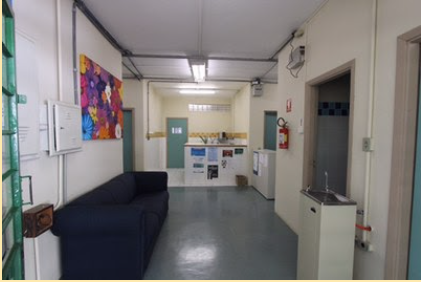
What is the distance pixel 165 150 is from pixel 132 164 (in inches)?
88.9

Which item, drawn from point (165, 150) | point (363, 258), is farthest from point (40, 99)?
point (165, 150)

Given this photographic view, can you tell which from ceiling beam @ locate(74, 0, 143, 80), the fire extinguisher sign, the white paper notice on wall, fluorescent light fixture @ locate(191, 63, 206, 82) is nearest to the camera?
the white paper notice on wall

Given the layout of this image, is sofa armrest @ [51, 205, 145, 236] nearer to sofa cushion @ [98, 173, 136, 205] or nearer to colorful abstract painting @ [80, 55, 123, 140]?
sofa cushion @ [98, 173, 136, 205]

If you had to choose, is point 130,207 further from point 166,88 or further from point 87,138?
point 166,88

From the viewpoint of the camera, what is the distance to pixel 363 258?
71.0 inches

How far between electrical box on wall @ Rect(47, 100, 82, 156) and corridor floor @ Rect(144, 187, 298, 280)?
146 centimetres

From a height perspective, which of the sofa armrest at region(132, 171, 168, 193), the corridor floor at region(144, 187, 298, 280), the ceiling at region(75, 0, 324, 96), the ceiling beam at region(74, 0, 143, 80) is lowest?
the corridor floor at region(144, 187, 298, 280)

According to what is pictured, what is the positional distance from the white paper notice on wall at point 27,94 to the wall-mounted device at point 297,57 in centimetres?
276

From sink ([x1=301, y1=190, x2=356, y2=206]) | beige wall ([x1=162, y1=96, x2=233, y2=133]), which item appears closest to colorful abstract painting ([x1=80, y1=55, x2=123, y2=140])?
sink ([x1=301, y1=190, x2=356, y2=206])

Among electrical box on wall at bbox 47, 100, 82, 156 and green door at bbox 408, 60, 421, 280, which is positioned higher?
electrical box on wall at bbox 47, 100, 82, 156

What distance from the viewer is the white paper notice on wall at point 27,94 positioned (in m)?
1.38

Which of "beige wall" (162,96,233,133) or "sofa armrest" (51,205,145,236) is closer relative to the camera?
"sofa armrest" (51,205,145,236)

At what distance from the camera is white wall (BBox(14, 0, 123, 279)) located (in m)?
1.60

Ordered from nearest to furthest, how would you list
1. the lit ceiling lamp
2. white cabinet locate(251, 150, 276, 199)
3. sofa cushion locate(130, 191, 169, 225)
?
sofa cushion locate(130, 191, 169, 225), the lit ceiling lamp, white cabinet locate(251, 150, 276, 199)
